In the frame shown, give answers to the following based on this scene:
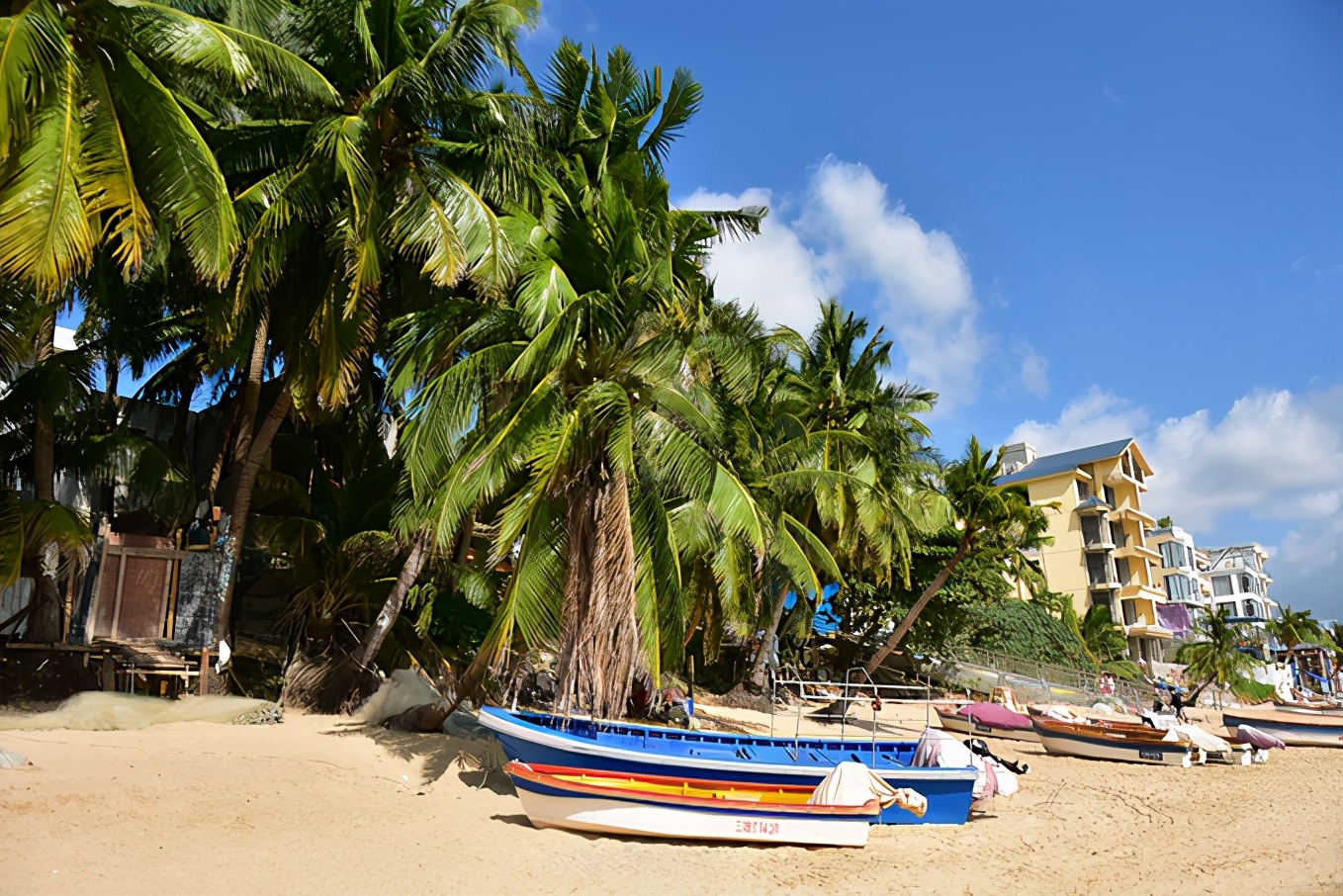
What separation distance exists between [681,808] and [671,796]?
0.73ft

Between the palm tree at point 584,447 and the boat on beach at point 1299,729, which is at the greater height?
the palm tree at point 584,447

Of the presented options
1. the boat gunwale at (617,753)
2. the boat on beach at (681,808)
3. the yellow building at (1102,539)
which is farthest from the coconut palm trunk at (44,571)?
the yellow building at (1102,539)

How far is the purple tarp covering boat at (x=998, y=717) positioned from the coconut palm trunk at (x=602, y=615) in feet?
44.9

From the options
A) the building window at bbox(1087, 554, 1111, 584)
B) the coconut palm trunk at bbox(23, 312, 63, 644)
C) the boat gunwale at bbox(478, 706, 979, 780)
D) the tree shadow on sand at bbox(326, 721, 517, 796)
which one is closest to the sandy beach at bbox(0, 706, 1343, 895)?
the tree shadow on sand at bbox(326, 721, 517, 796)

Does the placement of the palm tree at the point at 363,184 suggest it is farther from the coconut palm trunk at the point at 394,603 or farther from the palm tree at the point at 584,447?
the palm tree at the point at 584,447

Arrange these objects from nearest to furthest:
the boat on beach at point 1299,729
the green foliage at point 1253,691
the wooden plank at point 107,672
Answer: the wooden plank at point 107,672 < the boat on beach at point 1299,729 < the green foliage at point 1253,691

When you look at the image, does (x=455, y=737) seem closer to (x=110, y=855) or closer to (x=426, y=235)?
(x=110, y=855)

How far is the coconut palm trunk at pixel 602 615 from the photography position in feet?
36.2

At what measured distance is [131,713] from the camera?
12336 mm

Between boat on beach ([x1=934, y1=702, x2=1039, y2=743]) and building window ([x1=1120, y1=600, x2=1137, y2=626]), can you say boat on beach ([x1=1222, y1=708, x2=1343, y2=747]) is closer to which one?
boat on beach ([x1=934, y1=702, x2=1039, y2=743])

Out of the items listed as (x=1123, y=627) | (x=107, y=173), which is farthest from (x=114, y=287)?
(x=1123, y=627)

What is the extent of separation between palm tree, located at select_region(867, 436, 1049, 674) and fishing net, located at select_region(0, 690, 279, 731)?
19.0 metres

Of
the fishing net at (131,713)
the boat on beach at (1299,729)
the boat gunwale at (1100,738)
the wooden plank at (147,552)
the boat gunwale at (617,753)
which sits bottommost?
the boat on beach at (1299,729)

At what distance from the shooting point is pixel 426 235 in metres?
12.9
